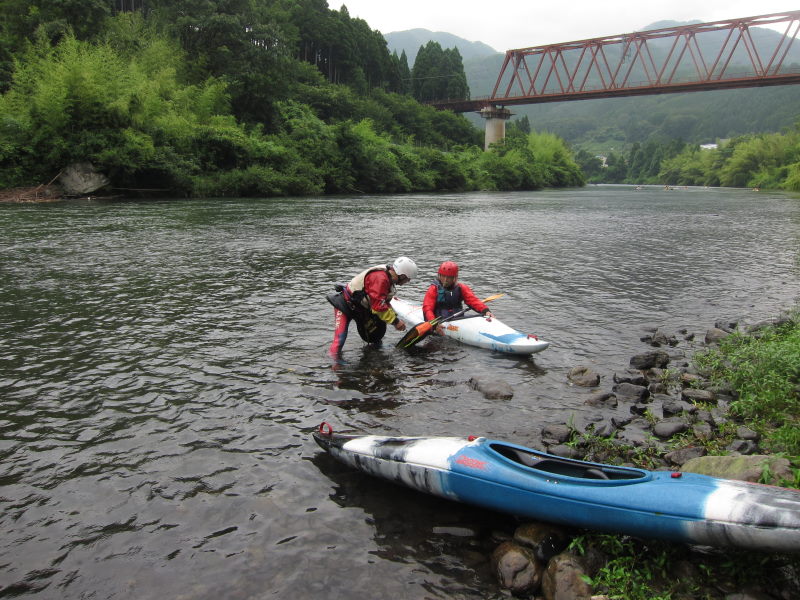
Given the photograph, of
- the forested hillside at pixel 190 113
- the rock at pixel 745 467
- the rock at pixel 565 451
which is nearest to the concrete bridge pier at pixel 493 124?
Result: the forested hillside at pixel 190 113

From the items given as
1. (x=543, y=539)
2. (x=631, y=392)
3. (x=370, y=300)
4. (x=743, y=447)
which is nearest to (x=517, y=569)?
(x=543, y=539)

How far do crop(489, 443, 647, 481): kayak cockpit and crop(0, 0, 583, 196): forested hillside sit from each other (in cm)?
3507

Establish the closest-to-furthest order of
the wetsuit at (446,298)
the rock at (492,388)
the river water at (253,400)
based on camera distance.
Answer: the river water at (253,400) < the rock at (492,388) < the wetsuit at (446,298)

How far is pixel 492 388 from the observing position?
7.00m

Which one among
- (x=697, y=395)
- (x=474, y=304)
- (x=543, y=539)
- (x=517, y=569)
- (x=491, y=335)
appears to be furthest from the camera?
(x=474, y=304)

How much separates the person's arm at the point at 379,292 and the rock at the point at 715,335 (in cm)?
514

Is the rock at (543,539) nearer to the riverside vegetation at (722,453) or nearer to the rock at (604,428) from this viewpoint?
the riverside vegetation at (722,453)

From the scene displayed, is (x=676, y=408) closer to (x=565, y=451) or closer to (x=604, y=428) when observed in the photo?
(x=604, y=428)

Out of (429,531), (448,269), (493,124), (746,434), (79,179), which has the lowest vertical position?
(429,531)

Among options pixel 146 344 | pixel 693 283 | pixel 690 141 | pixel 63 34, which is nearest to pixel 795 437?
pixel 146 344

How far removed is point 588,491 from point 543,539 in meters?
0.51

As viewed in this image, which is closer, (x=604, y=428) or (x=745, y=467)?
(x=745, y=467)

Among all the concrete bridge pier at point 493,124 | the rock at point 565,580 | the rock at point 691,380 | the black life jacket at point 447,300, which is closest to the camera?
the rock at point 565,580

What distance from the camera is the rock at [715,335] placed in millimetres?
8688
